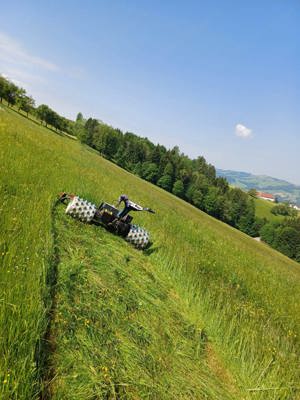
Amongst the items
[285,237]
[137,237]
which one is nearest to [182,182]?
[285,237]

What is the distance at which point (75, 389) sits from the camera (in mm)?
2246

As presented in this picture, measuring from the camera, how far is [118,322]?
10.9ft

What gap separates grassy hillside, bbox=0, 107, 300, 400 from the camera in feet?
7.68

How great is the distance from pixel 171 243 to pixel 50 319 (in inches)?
200

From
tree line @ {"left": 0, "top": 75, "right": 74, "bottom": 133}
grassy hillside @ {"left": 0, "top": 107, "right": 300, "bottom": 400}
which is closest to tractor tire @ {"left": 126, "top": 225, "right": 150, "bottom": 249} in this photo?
grassy hillside @ {"left": 0, "top": 107, "right": 300, "bottom": 400}

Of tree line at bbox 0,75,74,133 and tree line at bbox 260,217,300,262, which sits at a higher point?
tree line at bbox 0,75,74,133

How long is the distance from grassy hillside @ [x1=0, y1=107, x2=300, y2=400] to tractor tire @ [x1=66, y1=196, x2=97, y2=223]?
0.84ft

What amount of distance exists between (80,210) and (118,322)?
326cm

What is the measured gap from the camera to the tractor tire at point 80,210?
19.4ft

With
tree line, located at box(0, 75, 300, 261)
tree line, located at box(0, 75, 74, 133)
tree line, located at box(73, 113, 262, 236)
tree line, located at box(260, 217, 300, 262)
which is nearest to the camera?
tree line, located at box(0, 75, 74, 133)

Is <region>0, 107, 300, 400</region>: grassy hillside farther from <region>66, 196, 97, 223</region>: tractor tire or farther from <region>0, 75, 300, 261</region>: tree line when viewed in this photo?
<region>0, 75, 300, 261</region>: tree line

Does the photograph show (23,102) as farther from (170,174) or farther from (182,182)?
(182,182)

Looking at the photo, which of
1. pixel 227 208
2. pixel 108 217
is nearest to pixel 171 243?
pixel 108 217

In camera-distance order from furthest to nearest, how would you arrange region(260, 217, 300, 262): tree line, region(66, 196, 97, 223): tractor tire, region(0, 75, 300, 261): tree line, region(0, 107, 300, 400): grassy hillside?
region(0, 75, 300, 261): tree line → region(260, 217, 300, 262): tree line → region(66, 196, 97, 223): tractor tire → region(0, 107, 300, 400): grassy hillside
